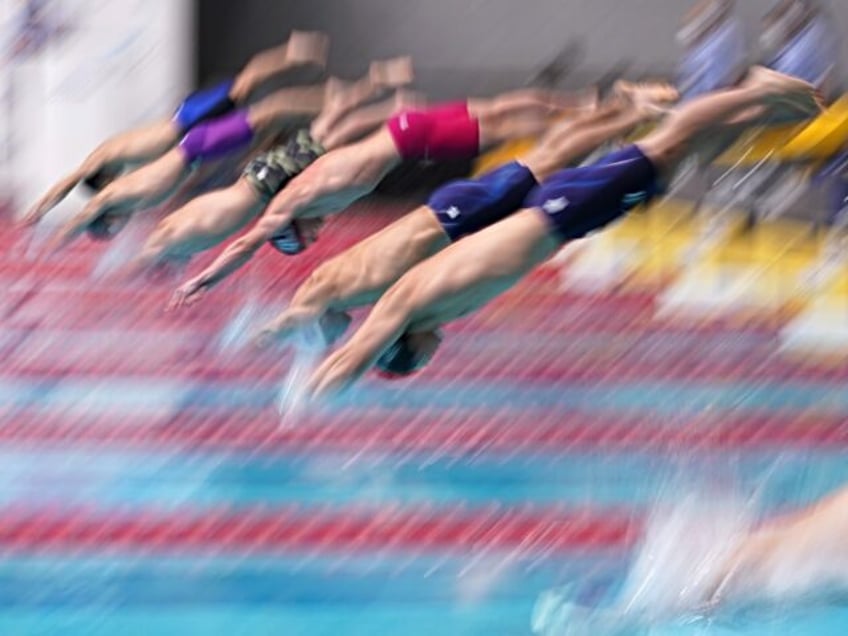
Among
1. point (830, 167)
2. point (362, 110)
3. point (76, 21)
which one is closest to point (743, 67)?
point (830, 167)

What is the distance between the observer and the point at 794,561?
1.05m

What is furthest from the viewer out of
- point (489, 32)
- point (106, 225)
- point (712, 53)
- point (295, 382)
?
point (489, 32)

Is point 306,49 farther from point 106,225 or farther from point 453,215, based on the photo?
point 453,215

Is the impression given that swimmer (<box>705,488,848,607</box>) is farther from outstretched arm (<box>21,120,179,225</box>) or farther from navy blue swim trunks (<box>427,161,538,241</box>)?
outstretched arm (<box>21,120,179,225</box>)

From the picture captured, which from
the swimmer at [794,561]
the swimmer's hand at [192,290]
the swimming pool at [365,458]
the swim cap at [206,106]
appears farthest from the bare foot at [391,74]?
the swimmer at [794,561]

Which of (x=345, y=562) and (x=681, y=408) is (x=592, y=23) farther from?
(x=345, y=562)

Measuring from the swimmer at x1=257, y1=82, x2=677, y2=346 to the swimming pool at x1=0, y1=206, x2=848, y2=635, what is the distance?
0.34m

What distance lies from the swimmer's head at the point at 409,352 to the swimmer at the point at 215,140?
0.40 m

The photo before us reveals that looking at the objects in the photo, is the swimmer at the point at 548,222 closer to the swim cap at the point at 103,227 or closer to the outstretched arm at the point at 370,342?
the outstretched arm at the point at 370,342

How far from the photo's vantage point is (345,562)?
65.4 inches

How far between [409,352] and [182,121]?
0.65 meters

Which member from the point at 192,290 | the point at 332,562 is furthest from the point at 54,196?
the point at 332,562

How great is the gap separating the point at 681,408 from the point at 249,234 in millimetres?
798

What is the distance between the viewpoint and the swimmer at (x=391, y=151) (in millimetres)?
1460
